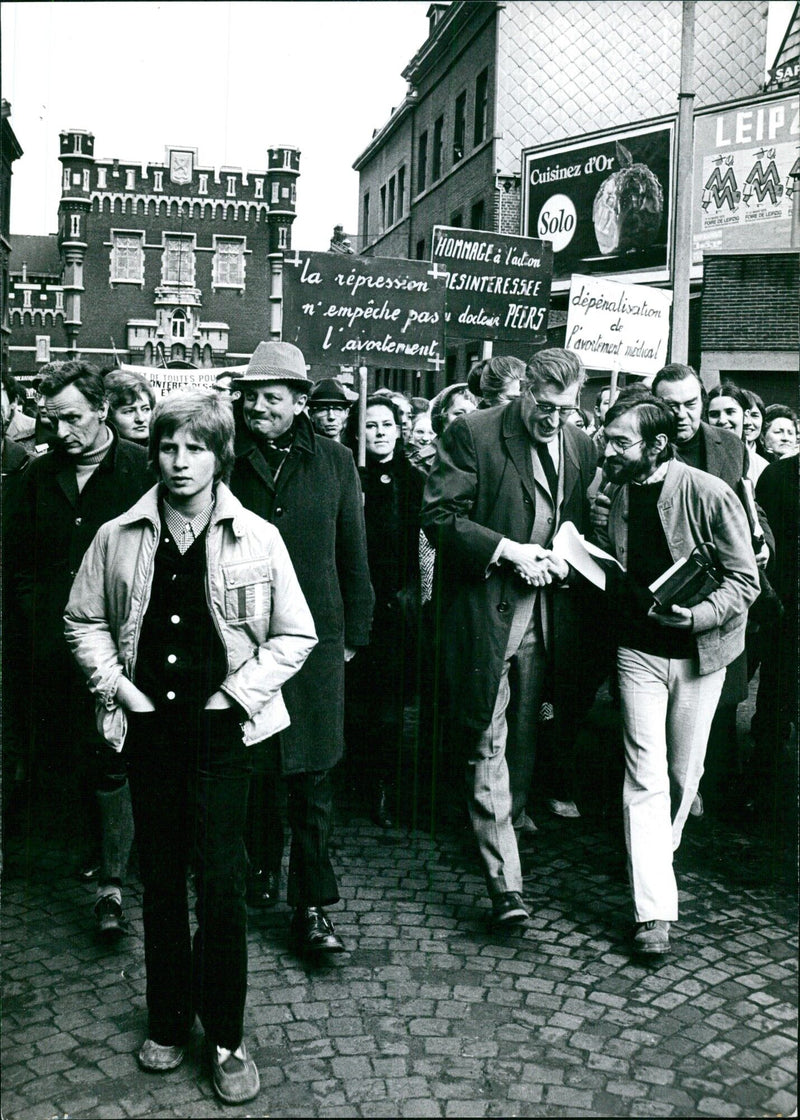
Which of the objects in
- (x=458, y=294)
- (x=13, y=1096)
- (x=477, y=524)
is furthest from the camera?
(x=458, y=294)

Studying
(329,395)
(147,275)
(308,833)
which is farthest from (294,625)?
(147,275)

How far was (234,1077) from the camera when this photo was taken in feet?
10.5

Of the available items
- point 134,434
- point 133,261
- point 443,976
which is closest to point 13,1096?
point 443,976

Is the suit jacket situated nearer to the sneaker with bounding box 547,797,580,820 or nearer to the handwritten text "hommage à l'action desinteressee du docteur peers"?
the sneaker with bounding box 547,797,580,820

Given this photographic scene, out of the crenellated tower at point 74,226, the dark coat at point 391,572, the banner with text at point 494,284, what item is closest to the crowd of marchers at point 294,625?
the dark coat at point 391,572

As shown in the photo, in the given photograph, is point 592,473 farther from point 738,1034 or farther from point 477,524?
point 738,1034

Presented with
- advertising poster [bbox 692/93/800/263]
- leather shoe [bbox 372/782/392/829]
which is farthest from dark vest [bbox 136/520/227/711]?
advertising poster [bbox 692/93/800/263]

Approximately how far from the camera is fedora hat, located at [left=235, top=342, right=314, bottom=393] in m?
4.29

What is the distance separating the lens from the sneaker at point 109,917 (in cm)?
425

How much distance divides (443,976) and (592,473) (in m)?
Result: 2.16

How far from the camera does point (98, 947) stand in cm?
425

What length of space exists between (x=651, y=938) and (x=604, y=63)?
23.9 metres

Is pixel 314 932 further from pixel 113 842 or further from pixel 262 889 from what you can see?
pixel 113 842

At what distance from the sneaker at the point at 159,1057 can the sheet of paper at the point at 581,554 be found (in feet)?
7.13
